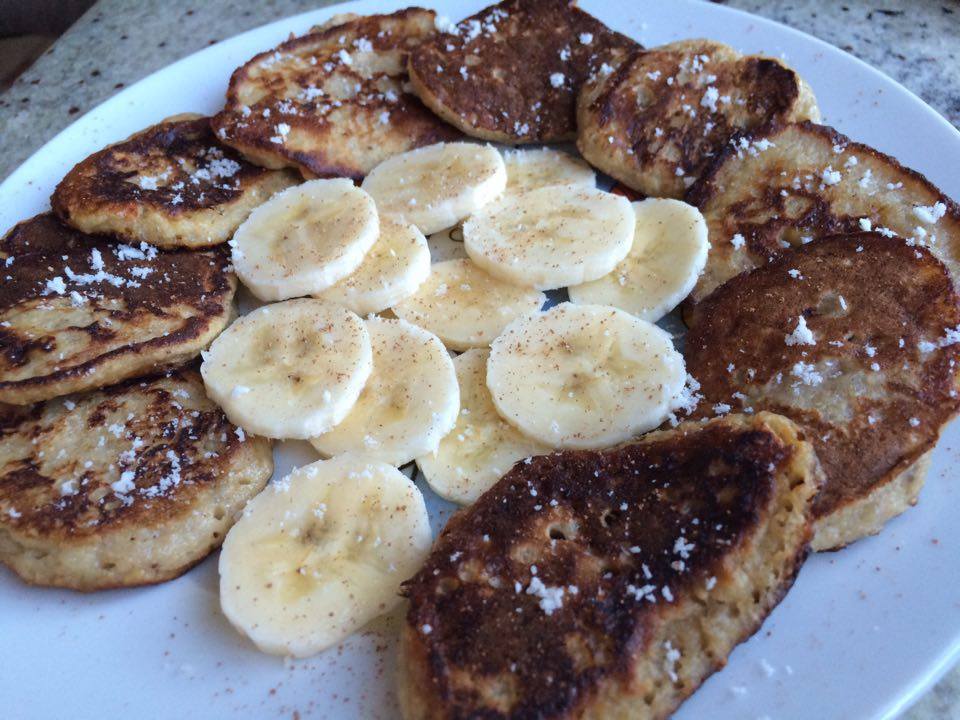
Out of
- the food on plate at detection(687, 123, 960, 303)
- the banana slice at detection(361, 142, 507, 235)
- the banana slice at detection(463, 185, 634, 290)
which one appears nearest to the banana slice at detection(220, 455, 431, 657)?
the banana slice at detection(463, 185, 634, 290)

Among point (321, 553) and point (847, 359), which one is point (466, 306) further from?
point (847, 359)

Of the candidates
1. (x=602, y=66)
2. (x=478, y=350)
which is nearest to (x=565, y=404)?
(x=478, y=350)

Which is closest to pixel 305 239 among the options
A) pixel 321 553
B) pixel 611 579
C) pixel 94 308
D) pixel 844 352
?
pixel 94 308

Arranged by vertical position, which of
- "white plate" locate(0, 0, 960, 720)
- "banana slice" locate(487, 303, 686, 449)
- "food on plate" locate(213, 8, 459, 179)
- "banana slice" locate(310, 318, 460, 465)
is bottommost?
"white plate" locate(0, 0, 960, 720)

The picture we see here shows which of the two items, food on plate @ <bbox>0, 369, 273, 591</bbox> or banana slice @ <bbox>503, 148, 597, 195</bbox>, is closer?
food on plate @ <bbox>0, 369, 273, 591</bbox>

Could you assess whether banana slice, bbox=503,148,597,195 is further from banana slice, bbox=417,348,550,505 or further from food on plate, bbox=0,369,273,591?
food on plate, bbox=0,369,273,591

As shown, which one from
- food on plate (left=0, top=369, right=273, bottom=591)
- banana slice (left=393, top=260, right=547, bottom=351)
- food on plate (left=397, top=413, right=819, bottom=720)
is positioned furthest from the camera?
banana slice (left=393, top=260, right=547, bottom=351)

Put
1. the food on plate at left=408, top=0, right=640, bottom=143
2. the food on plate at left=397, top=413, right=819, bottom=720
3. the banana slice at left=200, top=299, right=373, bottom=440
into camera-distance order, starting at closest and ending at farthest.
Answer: the food on plate at left=397, top=413, right=819, bottom=720 < the banana slice at left=200, top=299, right=373, bottom=440 < the food on plate at left=408, top=0, right=640, bottom=143
